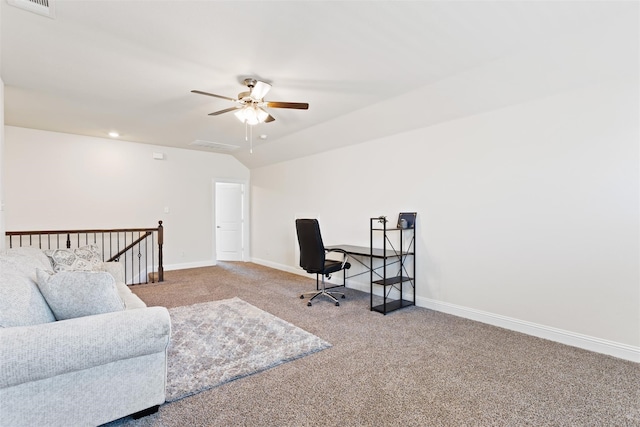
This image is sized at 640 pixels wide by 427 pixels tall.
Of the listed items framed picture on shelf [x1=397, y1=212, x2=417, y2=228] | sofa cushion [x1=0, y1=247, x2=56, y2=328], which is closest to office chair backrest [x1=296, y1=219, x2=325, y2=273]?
framed picture on shelf [x1=397, y1=212, x2=417, y2=228]

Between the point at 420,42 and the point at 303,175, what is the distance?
3.74 metres

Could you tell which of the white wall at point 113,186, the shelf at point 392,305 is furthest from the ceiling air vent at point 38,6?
the white wall at point 113,186

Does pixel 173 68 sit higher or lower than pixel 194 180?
higher

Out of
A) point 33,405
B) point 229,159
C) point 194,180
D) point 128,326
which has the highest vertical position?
point 229,159

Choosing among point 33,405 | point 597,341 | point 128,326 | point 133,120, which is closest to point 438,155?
point 597,341

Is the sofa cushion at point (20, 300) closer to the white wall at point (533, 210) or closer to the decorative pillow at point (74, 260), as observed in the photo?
the decorative pillow at point (74, 260)

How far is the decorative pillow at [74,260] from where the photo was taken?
3221 millimetres

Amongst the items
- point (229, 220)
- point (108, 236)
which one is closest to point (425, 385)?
point (108, 236)

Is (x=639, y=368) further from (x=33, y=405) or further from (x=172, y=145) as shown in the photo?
(x=172, y=145)

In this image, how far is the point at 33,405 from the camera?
145 cm

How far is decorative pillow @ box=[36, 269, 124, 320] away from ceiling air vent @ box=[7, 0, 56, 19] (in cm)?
179

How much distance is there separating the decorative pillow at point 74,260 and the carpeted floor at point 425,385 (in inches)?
87.9

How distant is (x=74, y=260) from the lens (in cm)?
340

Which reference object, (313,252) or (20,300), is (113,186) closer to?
(313,252)
